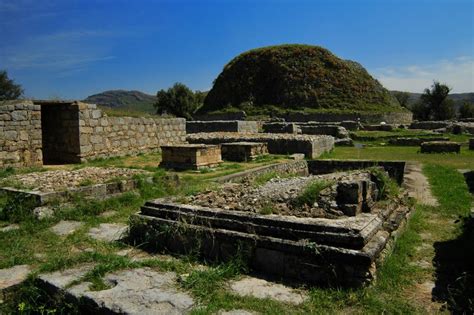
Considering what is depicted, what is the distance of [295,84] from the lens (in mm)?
45438

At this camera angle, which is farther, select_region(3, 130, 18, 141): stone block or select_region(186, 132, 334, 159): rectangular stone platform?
select_region(186, 132, 334, 159): rectangular stone platform

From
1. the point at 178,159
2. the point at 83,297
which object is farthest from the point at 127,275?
the point at 178,159

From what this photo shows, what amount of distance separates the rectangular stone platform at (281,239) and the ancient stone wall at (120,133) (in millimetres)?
8581

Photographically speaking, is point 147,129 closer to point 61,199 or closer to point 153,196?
point 153,196

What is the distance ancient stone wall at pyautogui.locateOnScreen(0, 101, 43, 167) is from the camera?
36.7ft

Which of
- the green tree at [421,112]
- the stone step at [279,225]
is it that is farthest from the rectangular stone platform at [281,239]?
the green tree at [421,112]

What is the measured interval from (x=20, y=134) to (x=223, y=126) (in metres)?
12.1

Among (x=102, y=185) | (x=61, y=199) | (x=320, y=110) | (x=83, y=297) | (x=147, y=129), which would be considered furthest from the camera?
(x=320, y=110)

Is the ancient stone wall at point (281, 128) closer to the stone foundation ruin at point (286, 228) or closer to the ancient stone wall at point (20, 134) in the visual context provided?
the ancient stone wall at point (20, 134)

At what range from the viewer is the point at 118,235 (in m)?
5.86

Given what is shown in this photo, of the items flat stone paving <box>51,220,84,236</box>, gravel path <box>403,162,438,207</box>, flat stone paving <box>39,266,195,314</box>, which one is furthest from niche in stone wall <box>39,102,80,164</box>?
gravel path <box>403,162,438,207</box>

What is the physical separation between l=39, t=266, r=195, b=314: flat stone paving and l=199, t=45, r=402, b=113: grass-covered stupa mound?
38.2m

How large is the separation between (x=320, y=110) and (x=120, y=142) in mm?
29254

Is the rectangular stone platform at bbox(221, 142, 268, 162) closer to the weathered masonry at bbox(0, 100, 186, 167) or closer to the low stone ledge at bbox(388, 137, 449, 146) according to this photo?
the weathered masonry at bbox(0, 100, 186, 167)
